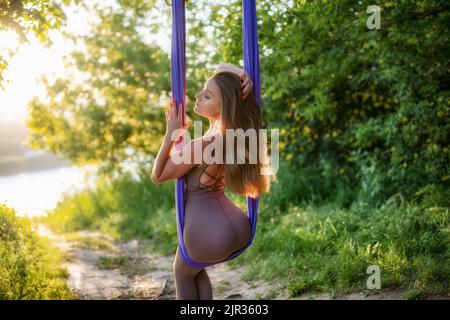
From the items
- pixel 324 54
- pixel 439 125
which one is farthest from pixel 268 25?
pixel 439 125

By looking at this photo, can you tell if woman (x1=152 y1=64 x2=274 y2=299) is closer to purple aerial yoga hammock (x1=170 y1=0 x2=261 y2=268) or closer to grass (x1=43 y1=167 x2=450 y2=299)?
purple aerial yoga hammock (x1=170 y1=0 x2=261 y2=268)

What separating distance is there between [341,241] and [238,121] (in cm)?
196

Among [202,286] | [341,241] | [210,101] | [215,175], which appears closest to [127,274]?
[341,241]

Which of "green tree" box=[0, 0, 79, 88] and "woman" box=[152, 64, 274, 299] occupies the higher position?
"green tree" box=[0, 0, 79, 88]

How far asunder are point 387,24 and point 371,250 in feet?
5.73

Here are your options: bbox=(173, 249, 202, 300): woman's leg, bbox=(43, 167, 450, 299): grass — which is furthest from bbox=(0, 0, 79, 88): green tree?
bbox=(43, 167, 450, 299): grass

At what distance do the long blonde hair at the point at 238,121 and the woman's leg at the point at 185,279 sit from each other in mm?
427

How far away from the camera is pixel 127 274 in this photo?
4.64 metres

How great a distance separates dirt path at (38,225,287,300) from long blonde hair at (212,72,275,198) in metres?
1.42

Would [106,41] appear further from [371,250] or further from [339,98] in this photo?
[371,250]

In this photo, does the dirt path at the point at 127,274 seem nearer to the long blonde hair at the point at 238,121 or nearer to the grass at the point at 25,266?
the grass at the point at 25,266

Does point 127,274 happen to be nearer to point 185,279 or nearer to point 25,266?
point 25,266

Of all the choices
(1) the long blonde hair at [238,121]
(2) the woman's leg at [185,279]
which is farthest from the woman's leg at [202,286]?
(1) the long blonde hair at [238,121]

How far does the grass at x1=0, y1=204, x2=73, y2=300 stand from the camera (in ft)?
10.6
